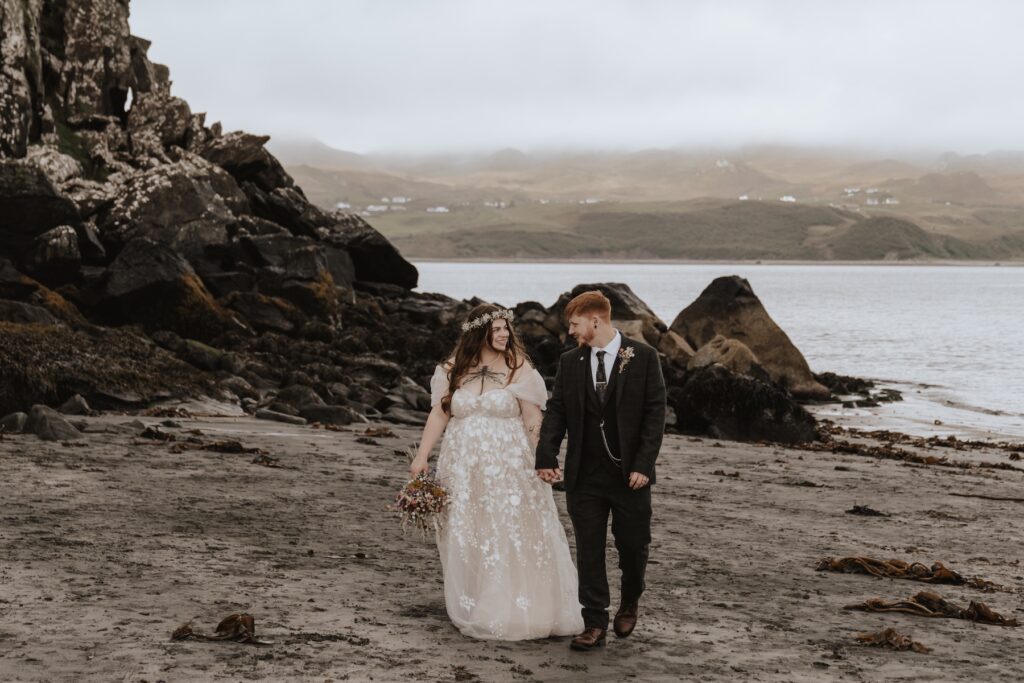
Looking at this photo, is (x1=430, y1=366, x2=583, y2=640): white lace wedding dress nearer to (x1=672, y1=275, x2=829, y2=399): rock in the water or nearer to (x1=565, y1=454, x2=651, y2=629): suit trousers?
(x1=565, y1=454, x2=651, y2=629): suit trousers

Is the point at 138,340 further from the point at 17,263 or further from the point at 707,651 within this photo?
the point at 707,651

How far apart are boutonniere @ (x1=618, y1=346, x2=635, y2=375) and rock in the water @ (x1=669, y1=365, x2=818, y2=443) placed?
16046 millimetres

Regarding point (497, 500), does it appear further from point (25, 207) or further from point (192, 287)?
point (25, 207)

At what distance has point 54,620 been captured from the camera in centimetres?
704

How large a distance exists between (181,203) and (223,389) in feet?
53.5

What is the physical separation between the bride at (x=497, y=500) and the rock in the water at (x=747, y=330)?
24835 mm

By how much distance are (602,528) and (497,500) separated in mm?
729

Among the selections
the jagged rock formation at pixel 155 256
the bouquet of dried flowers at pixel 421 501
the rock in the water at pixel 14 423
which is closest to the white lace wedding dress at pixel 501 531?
the bouquet of dried flowers at pixel 421 501

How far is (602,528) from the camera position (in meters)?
7.37

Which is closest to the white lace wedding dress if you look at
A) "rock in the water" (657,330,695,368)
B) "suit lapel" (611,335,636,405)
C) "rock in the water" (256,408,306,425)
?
"suit lapel" (611,335,636,405)

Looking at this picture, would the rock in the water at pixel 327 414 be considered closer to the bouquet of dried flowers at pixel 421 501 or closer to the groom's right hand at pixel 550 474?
the bouquet of dried flowers at pixel 421 501

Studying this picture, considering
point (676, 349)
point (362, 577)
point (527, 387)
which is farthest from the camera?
point (676, 349)

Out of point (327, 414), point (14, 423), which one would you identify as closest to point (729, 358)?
point (327, 414)

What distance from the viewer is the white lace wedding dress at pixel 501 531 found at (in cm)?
741
